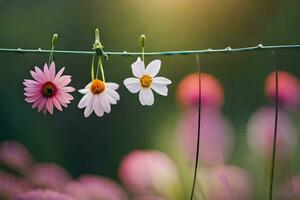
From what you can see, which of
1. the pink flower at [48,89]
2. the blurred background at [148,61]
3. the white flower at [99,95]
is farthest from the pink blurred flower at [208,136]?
the pink flower at [48,89]

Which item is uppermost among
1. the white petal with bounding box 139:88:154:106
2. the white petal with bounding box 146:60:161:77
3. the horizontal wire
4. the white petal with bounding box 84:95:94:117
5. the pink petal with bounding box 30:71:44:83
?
the horizontal wire

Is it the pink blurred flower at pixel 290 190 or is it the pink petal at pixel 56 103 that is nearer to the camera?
the pink blurred flower at pixel 290 190

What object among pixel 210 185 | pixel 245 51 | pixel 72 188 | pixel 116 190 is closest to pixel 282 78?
pixel 245 51

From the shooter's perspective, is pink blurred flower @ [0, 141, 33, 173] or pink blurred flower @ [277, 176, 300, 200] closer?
pink blurred flower @ [277, 176, 300, 200]

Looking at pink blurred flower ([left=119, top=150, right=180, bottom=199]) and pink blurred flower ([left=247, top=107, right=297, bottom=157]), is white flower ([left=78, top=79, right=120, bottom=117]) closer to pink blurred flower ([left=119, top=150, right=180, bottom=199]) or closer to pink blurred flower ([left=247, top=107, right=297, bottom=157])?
pink blurred flower ([left=119, top=150, right=180, bottom=199])

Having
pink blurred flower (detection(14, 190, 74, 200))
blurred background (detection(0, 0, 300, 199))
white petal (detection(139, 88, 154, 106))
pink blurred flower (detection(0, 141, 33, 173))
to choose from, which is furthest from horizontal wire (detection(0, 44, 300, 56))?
pink blurred flower (detection(14, 190, 74, 200))

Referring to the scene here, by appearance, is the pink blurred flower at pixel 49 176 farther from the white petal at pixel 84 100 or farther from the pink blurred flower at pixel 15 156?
the white petal at pixel 84 100

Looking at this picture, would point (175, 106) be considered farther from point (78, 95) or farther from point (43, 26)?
point (43, 26)
